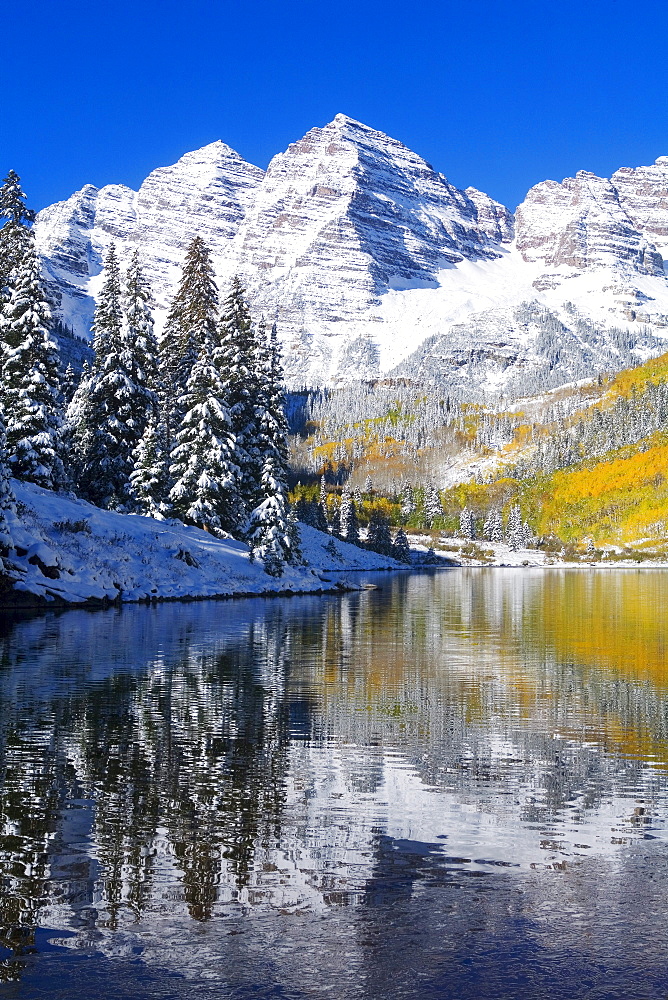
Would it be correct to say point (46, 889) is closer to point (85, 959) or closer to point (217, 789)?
point (85, 959)

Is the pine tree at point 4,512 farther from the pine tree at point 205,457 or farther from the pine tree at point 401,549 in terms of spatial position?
the pine tree at point 401,549

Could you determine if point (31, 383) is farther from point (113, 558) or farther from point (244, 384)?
point (244, 384)

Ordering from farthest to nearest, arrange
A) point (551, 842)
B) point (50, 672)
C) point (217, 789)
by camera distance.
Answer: point (50, 672)
point (217, 789)
point (551, 842)

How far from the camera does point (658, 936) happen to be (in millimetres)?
6363

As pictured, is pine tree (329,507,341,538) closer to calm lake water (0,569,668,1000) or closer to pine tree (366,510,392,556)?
pine tree (366,510,392,556)

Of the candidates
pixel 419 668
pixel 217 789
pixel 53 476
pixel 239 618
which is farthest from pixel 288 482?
pixel 217 789

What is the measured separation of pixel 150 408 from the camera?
6141cm

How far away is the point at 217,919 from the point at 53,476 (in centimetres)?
4513

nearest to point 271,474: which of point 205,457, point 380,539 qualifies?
point 205,457

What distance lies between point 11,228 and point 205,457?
66.5 feet

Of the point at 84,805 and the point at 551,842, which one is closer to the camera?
the point at 551,842

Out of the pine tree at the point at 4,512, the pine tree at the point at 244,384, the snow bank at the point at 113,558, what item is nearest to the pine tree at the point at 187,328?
the pine tree at the point at 244,384

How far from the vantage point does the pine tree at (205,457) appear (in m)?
55.3

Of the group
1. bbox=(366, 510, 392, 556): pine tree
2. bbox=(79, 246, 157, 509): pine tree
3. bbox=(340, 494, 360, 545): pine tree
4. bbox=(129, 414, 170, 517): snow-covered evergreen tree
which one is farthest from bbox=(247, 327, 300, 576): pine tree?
bbox=(366, 510, 392, 556): pine tree
